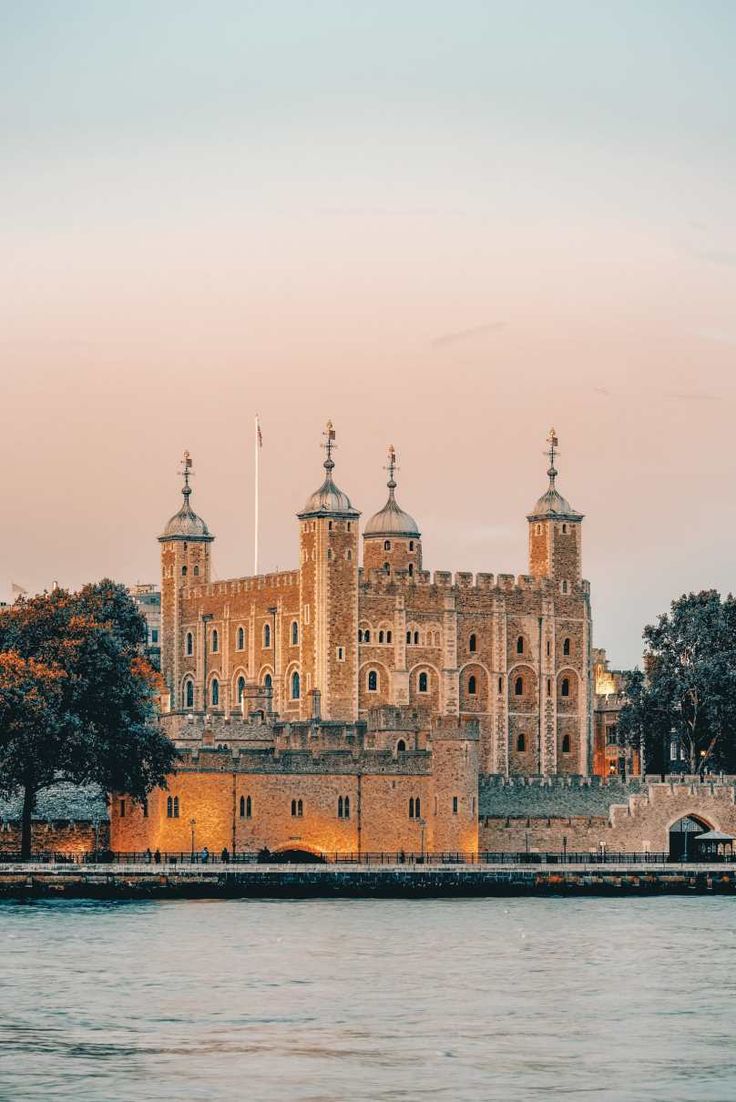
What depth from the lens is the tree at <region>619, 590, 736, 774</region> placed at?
11956cm

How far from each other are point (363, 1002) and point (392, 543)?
230ft

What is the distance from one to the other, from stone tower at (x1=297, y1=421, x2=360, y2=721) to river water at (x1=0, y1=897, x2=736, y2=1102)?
33.6 meters

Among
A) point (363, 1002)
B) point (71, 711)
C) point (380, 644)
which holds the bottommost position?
point (363, 1002)

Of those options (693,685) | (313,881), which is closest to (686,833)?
(693,685)

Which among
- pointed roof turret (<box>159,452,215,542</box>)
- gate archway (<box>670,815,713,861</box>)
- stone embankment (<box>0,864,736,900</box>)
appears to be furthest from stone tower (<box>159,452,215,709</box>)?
stone embankment (<box>0,864,736,900</box>)

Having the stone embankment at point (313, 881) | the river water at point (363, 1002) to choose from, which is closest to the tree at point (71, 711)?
the stone embankment at point (313, 881)

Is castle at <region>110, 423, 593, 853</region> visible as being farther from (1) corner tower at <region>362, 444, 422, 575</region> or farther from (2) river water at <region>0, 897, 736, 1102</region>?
(2) river water at <region>0, 897, 736, 1102</region>

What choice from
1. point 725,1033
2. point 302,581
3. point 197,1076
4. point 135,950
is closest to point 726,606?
point 302,581

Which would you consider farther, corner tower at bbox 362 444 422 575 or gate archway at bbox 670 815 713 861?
corner tower at bbox 362 444 422 575

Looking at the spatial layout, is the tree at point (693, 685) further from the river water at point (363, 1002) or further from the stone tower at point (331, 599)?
the river water at point (363, 1002)

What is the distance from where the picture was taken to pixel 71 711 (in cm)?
9581

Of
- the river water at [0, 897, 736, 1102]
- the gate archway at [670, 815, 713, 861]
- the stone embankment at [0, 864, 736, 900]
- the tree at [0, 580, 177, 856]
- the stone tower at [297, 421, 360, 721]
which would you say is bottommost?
the river water at [0, 897, 736, 1102]

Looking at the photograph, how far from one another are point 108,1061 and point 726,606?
71.9 metres

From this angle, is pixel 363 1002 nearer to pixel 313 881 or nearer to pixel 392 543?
pixel 313 881
